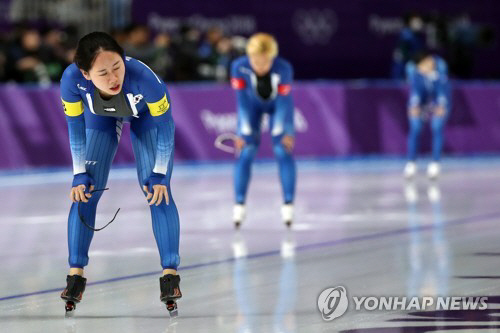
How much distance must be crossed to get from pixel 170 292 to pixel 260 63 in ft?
14.6

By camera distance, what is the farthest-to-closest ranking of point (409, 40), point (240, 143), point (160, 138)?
point (409, 40) < point (240, 143) < point (160, 138)

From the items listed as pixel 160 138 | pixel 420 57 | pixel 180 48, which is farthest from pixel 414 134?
pixel 160 138

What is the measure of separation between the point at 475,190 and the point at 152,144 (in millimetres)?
9146

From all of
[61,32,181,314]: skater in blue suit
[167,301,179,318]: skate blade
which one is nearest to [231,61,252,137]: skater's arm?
[61,32,181,314]: skater in blue suit

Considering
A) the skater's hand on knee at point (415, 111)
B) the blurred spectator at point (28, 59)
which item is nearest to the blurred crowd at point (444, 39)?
the skater's hand on knee at point (415, 111)

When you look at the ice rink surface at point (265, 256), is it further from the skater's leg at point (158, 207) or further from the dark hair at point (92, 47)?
the dark hair at point (92, 47)

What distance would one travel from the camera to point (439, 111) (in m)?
18.0

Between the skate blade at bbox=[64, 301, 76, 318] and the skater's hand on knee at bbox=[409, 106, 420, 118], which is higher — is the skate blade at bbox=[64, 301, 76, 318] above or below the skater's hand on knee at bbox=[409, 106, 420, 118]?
below

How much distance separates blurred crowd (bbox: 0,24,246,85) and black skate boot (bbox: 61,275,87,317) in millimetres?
10834

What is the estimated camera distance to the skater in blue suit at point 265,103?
37.1ft

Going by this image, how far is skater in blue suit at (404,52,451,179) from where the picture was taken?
17.9 metres

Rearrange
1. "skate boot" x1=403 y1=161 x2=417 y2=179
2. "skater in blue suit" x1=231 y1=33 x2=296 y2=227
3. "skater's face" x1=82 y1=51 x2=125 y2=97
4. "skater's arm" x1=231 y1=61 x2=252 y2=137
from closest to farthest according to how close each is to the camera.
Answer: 1. "skater's face" x1=82 y1=51 x2=125 y2=97
2. "skater in blue suit" x1=231 y1=33 x2=296 y2=227
3. "skater's arm" x1=231 y1=61 x2=252 y2=137
4. "skate boot" x1=403 y1=161 x2=417 y2=179

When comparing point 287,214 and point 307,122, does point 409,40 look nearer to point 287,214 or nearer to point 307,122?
point 307,122

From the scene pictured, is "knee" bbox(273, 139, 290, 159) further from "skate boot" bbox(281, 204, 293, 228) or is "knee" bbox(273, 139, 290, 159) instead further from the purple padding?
the purple padding
